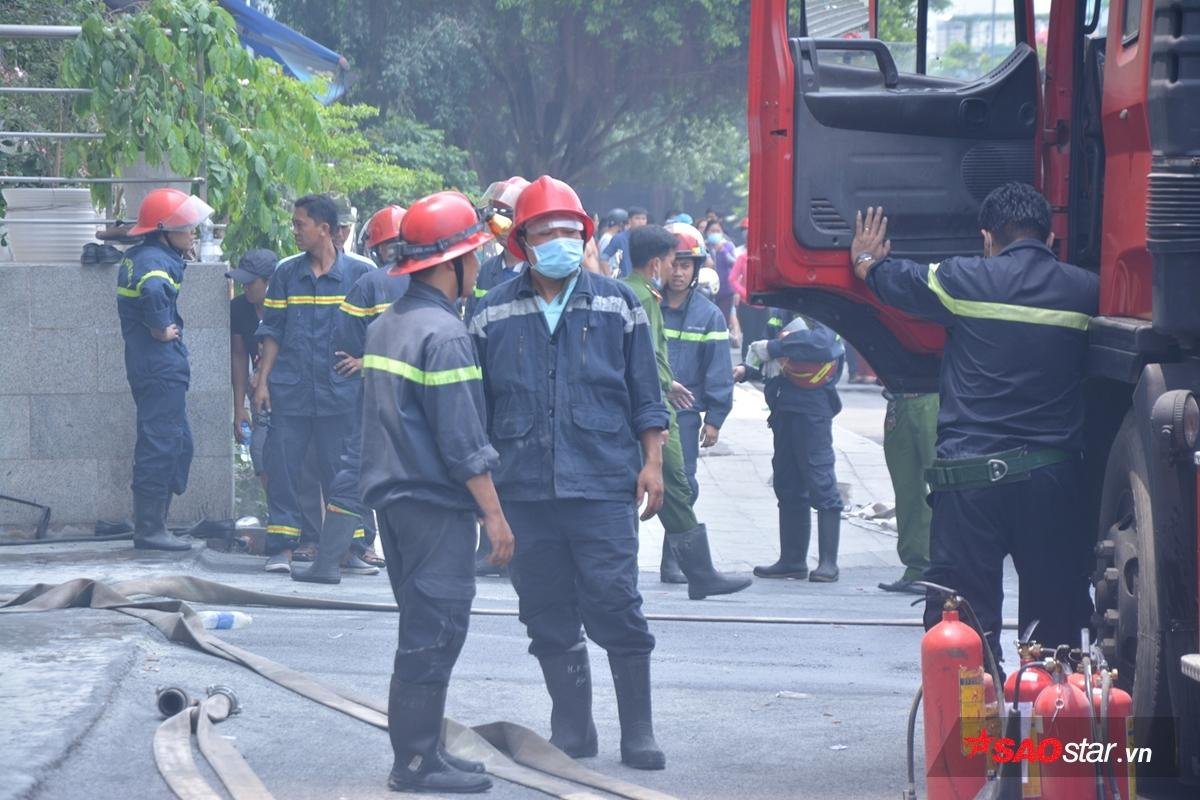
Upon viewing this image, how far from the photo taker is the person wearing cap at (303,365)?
10.2 metres

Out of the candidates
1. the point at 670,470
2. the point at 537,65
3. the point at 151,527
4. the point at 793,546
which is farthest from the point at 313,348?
the point at 537,65

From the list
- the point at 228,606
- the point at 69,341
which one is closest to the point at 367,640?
the point at 228,606

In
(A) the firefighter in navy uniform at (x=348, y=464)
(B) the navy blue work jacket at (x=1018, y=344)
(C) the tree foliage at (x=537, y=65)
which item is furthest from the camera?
(C) the tree foliage at (x=537, y=65)

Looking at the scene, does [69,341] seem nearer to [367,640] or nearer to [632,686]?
[367,640]

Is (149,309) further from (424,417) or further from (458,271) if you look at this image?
(424,417)

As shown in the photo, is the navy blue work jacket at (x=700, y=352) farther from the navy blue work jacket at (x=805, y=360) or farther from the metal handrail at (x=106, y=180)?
the metal handrail at (x=106, y=180)

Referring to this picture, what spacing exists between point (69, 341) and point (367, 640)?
3674 mm

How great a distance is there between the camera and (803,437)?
417 inches

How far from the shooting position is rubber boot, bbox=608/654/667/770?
19.6 feet

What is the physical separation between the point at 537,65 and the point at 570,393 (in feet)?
87.3

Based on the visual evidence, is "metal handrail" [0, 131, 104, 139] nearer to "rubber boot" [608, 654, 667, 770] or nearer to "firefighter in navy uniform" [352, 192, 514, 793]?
"firefighter in navy uniform" [352, 192, 514, 793]

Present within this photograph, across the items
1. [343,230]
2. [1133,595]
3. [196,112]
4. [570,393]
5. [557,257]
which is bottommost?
[1133,595]

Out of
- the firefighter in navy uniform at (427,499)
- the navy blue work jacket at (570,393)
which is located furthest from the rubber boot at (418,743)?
the navy blue work jacket at (570,393)

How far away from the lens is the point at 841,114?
6512mm
